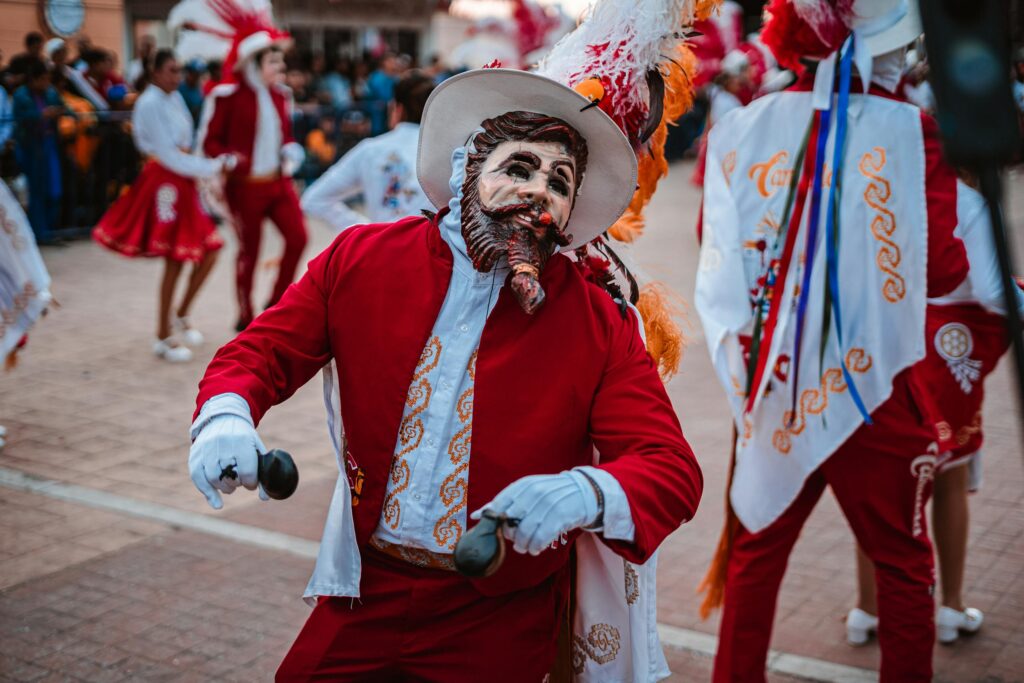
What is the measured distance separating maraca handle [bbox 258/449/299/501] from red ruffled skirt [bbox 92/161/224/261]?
604 centimetres

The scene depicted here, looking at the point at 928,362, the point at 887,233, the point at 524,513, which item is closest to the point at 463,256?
the point at 524,513

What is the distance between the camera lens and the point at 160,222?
7.91 m

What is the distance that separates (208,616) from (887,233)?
2592 millimetres

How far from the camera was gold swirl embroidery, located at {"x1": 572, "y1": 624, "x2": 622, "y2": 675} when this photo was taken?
8.38 ft

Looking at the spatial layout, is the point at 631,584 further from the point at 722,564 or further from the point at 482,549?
the point at 722,564

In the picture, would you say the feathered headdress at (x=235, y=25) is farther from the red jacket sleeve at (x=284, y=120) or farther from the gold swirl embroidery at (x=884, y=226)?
the gold swirl embroidery at (x=884, y=226)

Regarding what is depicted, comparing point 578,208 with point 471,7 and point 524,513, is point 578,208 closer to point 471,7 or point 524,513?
point 524,513

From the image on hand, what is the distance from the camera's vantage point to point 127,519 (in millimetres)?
4914

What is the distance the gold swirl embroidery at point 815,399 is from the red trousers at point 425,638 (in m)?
1.27

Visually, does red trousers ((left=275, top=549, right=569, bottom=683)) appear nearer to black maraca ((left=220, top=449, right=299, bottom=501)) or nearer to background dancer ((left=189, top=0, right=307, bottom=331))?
black maraca ((left=220, top=449, right=299, bottom=501))

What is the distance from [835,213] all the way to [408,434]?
1.55 meters

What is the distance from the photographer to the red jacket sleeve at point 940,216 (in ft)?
10.6

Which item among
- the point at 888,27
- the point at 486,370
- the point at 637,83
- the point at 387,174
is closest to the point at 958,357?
the point at 888,27

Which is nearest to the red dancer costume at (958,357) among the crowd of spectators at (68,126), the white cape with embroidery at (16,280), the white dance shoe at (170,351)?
the white cape with embroidery at (16,280)
